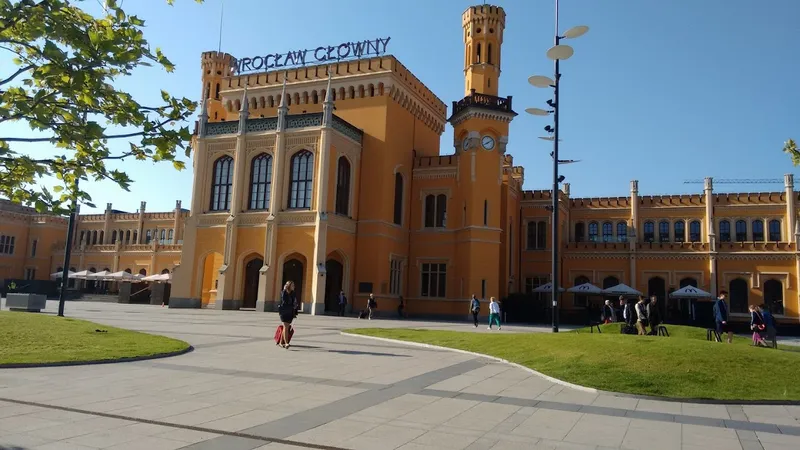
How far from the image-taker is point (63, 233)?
73125mm

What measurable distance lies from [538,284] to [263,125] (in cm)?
2665

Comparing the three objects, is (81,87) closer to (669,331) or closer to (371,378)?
(371,378)

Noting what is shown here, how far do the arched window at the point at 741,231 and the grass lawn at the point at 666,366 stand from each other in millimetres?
41018

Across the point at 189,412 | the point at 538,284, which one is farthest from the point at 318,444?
the point at 538,284

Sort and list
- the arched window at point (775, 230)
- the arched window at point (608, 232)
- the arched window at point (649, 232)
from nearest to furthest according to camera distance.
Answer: the arched window at point (775, 230)
the arched window at point (649, 232)
the arched window at point (608, 232)

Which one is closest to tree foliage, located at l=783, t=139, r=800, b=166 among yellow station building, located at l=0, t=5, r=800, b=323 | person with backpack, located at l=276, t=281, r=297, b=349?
person with backpack, located at l=276, t=281, r=297, b=349

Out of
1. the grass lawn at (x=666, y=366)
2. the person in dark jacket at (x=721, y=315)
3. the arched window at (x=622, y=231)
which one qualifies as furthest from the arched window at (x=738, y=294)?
the grass lawn at (x=666, y=366)

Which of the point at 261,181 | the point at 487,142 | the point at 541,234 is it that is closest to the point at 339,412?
the point at 261,181

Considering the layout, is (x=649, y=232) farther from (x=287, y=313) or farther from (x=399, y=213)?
(x=287, y=313)

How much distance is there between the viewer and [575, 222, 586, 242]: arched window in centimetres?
5397

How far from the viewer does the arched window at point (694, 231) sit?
49.9 meters

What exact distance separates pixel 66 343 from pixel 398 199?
30.3m

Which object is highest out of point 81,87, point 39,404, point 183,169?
point 81,87

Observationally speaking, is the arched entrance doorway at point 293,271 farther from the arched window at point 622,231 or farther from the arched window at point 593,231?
the arched window at point 622,231
